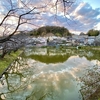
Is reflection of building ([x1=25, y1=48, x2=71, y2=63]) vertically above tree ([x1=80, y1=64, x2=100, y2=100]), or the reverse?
tree ([x1=80, y1=64, x2=100, y2=100])

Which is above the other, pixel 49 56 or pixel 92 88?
pixel 92 88

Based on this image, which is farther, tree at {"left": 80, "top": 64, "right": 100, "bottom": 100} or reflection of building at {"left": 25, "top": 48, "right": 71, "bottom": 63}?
reflection of building at {"left": 25, "top": 48, "right": 71, "bottom": 63}

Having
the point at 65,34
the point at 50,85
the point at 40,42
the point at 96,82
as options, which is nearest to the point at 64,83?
the point at 50,85

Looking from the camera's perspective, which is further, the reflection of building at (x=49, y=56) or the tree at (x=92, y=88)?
the reflection of building at (x=49, y=56)

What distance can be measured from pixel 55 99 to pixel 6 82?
585 centimetres

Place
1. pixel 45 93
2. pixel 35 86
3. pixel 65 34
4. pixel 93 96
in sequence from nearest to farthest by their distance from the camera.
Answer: pixel 93 96
pixel 45 93
pixel 35 86
pixel 65 34

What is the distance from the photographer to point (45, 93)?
1259 centimetres

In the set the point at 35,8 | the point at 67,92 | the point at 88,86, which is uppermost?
the point at 35,8

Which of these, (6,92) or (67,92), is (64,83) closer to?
(67,92)

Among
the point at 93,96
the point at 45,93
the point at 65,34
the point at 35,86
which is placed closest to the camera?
the point at 93,96

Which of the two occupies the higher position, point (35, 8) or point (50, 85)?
point (35, 8)

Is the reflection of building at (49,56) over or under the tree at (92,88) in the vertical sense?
under

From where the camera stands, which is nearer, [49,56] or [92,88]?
[92,88]

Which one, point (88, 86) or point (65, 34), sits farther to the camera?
point (65, 34)
